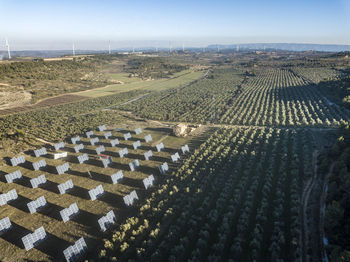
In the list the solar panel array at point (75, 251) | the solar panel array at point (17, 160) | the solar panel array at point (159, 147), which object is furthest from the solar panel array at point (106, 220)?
the solar panel array at point (17, 160)

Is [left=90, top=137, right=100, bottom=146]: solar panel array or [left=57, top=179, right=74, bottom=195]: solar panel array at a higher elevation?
[left=90, top=137, right=100, bottom=146]: solar panel array

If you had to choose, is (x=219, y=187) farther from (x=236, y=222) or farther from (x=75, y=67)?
(x=75, y=67)

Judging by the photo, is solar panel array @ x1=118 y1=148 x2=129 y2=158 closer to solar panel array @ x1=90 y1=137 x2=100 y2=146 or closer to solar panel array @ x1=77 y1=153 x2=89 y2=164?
solar panel array @ x1=77 y1=153 x2=89 y2=164

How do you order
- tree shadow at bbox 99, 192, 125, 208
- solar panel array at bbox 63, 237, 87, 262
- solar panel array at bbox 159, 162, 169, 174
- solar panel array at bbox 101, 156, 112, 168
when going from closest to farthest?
solar panel array at bbox 63, 237, 87, 262
tree shadow at bbox 99, 192, 125, 208
solar panel array at bbox 159, 162, 169, 174
solar panel array at bbox 101, 156, 112, 168

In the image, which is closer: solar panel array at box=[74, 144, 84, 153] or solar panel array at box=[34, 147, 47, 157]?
solar panel array at box=[34, 147, 47, 157]

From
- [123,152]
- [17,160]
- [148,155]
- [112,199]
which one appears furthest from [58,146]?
[112,199]

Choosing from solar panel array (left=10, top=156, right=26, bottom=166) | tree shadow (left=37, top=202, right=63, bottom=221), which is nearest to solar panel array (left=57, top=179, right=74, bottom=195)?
tree shadow (left=37, top=202, right=63, bottom=221)

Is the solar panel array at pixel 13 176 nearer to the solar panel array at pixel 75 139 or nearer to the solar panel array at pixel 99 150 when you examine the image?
the solar panel array at pixel 99 150
